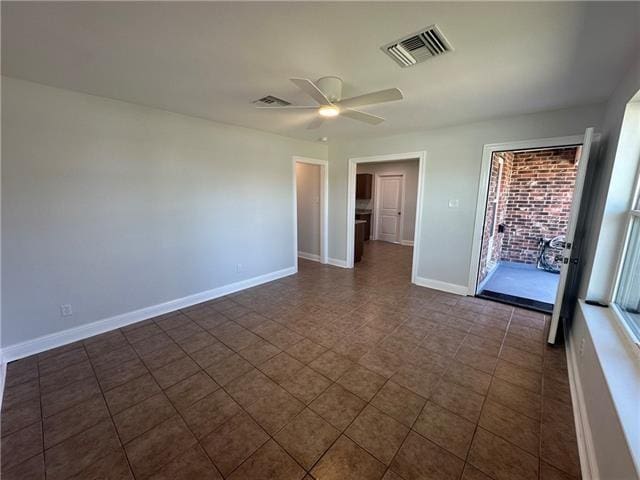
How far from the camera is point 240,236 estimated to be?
4.05 metres

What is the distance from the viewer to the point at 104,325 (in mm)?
2854

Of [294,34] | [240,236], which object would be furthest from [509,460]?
[240,236]

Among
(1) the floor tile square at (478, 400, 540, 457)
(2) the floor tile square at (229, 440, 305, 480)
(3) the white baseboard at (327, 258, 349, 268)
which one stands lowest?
(2) the floor tile square at (229, 440, 305, 480)

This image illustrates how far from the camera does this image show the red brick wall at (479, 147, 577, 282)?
4863 mm

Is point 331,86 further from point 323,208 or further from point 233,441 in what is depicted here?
point 323,208

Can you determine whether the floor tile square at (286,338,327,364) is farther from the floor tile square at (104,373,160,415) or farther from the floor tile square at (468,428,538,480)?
the floor tile square at (468,428,538,480)

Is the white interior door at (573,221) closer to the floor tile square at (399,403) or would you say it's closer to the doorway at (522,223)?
the doorway at (522,223)

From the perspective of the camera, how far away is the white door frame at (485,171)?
9.75 feet

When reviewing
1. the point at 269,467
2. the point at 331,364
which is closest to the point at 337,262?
the point at 331,364

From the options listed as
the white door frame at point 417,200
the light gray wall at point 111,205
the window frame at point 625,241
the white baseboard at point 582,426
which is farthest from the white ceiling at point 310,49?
the white baseboard at point 582,426

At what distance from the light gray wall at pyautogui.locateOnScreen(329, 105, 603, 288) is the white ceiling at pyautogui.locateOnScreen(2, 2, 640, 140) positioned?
46 centimetres

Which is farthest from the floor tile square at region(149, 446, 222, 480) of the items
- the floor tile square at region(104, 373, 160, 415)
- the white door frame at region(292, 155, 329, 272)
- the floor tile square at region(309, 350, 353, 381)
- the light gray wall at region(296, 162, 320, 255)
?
the light gray wall at region(296, 162, 320, 255)

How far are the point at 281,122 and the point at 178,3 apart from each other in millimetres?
2226

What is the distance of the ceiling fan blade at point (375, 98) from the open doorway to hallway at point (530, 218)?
3191mm
